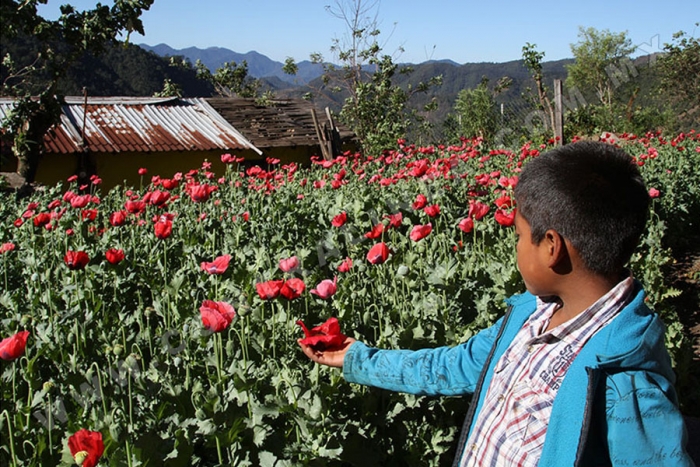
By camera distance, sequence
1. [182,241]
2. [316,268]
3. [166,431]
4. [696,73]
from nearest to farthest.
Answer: [166,431] → [316,268] → [182,241] → [696,73]

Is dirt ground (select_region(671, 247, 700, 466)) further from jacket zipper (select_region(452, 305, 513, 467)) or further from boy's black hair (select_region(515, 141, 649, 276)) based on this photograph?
boy's black hair (select_region(515, 141, 649, 276))

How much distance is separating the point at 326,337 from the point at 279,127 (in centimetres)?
1662

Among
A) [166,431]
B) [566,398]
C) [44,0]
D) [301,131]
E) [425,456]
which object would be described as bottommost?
[425,456]

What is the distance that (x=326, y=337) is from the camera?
5.90 ft

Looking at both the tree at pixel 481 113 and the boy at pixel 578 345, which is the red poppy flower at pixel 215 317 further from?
the tree at pixel 481 113

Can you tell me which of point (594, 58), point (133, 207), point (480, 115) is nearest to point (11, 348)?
point (133, 207)

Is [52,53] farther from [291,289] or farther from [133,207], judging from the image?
[291,289]

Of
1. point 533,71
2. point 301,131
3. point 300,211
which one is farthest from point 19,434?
point 301,131

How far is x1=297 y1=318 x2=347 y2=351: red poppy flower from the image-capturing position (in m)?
1.80

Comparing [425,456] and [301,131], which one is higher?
[301,131]

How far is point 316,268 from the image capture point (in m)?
3.77

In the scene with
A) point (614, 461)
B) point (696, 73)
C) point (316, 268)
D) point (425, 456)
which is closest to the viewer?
point (614, 461)

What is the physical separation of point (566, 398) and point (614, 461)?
142 mm

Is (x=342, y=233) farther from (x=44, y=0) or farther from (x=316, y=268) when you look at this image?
(x=44, y=0)
